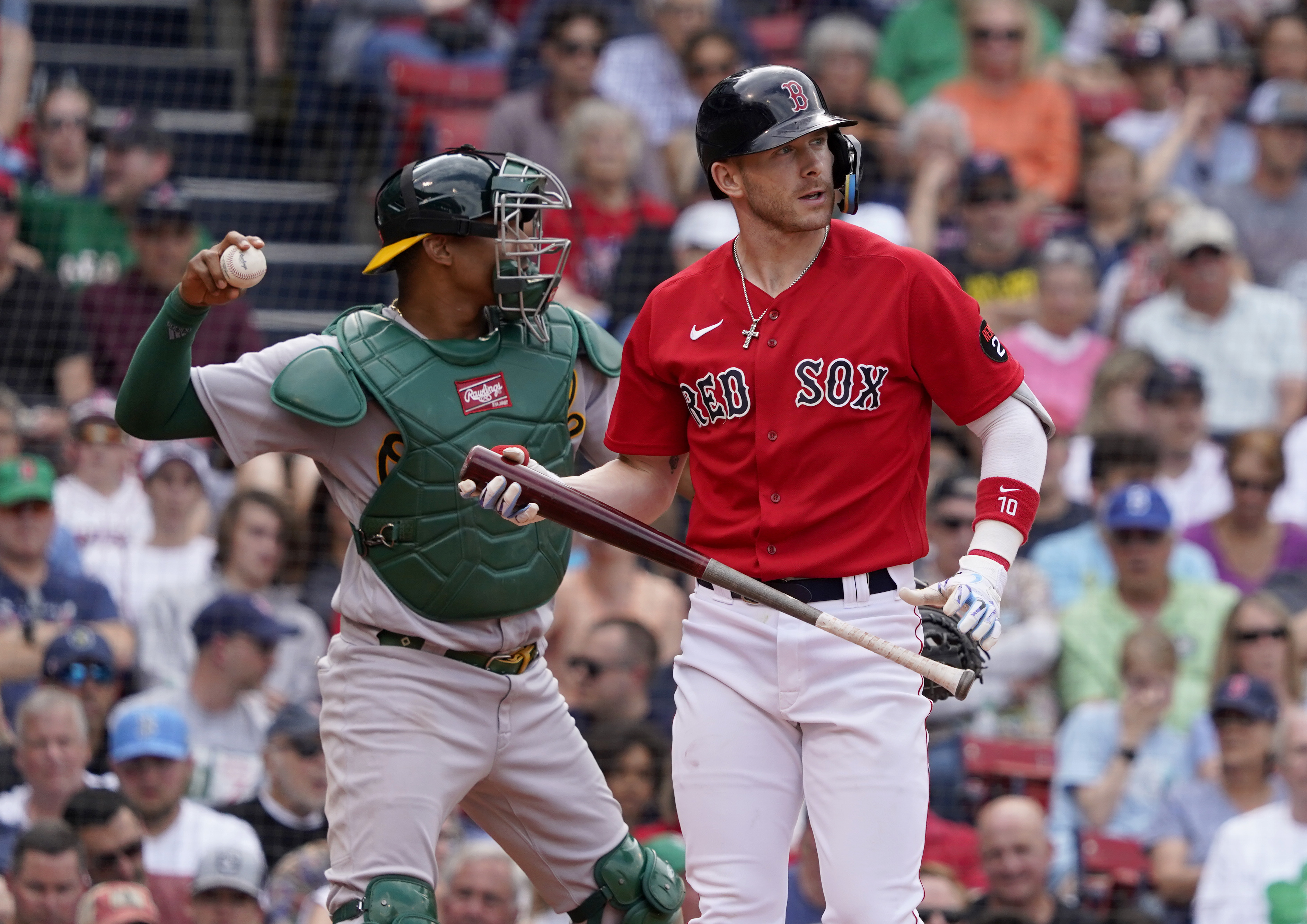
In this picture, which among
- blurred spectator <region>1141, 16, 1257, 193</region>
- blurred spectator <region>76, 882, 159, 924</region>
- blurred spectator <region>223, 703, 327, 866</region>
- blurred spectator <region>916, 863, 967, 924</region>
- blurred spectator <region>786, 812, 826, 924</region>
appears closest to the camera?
blurred spectator <region>76, 882, 159, 924</region>

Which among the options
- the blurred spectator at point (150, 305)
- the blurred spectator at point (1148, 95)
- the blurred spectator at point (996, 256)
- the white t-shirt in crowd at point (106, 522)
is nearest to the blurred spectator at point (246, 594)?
the white t-shirt in crowd at point (106, 522)

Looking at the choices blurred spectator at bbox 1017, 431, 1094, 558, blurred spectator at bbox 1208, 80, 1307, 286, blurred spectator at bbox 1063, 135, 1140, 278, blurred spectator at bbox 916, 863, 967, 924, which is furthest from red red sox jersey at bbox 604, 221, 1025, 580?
blurred spectator at bbox 1208, 80, 1307, 286

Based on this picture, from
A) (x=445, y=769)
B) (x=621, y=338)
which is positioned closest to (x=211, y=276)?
(x=445, y=769)

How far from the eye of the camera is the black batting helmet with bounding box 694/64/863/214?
364 centimetres

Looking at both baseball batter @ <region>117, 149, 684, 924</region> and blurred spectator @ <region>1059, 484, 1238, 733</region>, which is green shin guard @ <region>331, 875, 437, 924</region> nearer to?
baseball batter @ <region>117, 149, 684, 924</region>

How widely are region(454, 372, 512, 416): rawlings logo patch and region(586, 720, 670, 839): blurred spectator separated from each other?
254 cm

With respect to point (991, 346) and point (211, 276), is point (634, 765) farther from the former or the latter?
point (991, 346)

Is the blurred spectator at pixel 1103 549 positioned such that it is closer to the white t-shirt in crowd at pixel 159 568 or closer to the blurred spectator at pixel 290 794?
the blurred spectator at pixel 290 794

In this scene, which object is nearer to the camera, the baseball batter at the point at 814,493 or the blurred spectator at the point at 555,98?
the baseball batter at the point at 814,493

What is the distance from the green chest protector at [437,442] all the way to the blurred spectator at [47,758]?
102 inches

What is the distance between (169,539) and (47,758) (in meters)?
1.48

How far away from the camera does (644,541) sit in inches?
143

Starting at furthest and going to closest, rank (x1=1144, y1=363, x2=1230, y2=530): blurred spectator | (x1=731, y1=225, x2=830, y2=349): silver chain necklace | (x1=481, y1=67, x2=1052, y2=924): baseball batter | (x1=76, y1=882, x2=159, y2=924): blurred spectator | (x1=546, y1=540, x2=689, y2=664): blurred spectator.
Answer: (x1=1144, y1=363, x2=1230, y2=530): blurred spectator → (x1=546, y1=540, x2=689, y2=664): blurred spectator → (x1=76, y1=882, x2=159, y2=924): blurred spectator → (x1=731, y1=225, x2=830, y2=349): silver chain necklace → (x1=481, y1=67, x2=1052, y2=924): baseball batter

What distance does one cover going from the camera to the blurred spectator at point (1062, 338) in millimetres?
8445
